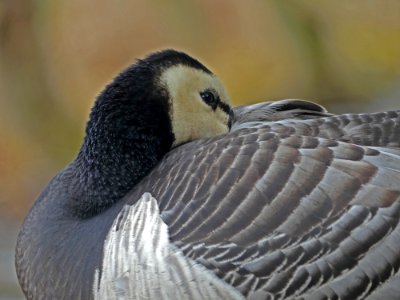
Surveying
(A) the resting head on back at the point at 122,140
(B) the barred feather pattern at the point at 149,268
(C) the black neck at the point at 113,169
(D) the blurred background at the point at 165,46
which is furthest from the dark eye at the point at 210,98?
(D) the blurred background at the point at 165,46

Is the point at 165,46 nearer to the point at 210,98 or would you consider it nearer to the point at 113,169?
the point at 210,98

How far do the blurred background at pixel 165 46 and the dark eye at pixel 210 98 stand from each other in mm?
2498

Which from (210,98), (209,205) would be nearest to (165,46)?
(210,98)

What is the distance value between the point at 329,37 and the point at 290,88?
0.49m

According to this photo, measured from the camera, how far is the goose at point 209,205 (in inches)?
82.5

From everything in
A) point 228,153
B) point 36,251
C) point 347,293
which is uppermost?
point 228,153

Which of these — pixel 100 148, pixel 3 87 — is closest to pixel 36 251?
pixel 100 148

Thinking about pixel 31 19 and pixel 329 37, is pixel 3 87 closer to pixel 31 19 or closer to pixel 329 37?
pixel 31 19

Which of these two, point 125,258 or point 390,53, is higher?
point 125,258

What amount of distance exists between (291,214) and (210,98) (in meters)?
0.61

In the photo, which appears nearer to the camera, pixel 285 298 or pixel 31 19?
pixel 285 298

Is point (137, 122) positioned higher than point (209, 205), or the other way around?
point (137, 122)

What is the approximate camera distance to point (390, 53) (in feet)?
18.1

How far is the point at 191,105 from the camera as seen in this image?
2.59 m
